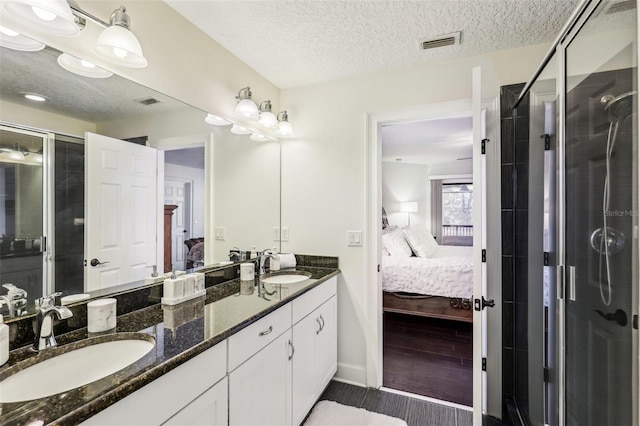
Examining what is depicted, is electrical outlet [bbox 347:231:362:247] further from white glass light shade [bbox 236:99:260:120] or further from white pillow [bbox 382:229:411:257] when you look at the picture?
white pillow [bbox 382:229:411:257]

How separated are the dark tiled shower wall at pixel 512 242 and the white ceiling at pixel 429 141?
3.60 feet

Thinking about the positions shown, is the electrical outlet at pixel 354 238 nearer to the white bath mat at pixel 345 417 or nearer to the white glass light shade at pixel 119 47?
the white bath mat at pixel 345 417

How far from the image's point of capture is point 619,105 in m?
1.09

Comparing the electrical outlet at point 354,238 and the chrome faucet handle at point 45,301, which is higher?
the electrical outlet at point 354,238

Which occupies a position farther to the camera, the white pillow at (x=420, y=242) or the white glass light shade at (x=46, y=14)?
the white pillow at (x=420, y=242)

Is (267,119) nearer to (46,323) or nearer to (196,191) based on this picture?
(196,191)

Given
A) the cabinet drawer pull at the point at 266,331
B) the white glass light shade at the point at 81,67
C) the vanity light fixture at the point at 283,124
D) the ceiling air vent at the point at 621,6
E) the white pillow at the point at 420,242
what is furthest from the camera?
the white pillow at the point at 420,242

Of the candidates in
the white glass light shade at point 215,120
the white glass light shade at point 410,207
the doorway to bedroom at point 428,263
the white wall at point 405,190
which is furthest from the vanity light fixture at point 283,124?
the white glass light shade at point 410,207

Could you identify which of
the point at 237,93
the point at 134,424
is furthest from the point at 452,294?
the point at 134,424

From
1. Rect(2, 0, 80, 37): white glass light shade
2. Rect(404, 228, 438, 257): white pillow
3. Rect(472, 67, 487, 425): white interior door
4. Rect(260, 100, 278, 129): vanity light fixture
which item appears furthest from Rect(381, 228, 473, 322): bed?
Rect(2, 0, 80, 37): white glass light shade

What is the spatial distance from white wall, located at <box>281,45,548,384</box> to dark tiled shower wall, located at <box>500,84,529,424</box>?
34 cm

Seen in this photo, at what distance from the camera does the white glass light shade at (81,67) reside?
1207 mm

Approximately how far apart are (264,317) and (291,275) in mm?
928

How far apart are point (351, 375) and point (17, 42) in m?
2.71
